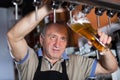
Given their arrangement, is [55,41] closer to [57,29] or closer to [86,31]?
[57,29]

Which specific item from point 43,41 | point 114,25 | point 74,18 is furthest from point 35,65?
point 74,18

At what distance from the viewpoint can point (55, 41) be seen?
1.30 meters

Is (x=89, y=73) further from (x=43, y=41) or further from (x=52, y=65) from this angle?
(x=43, y=41)

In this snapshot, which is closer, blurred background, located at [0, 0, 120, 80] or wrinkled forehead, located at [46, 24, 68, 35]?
blurred background, located at [0, 0, 120, 80]

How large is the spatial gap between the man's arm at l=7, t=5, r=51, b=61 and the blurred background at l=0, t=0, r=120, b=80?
0.15 feet

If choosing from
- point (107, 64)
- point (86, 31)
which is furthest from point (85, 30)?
point (107, 64)

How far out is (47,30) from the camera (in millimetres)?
1345

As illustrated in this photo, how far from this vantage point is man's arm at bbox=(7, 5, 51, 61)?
804 millimetres

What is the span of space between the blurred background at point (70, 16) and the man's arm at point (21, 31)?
0.05 meters

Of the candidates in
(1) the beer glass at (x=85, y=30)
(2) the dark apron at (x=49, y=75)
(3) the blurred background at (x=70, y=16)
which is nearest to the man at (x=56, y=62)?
(2) the dark apron at (x=49, y=75)

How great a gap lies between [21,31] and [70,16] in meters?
0.29

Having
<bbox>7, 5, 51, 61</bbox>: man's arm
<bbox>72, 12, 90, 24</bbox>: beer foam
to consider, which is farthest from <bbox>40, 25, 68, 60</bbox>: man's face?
<bbox>72, 12, 90, 24</bbox>: beer foam

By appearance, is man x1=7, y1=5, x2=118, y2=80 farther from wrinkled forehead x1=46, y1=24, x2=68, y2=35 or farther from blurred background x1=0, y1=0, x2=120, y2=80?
blurred background x1=0, y1=0, x2=120, y2=80

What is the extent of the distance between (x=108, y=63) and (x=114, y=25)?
21 cm
